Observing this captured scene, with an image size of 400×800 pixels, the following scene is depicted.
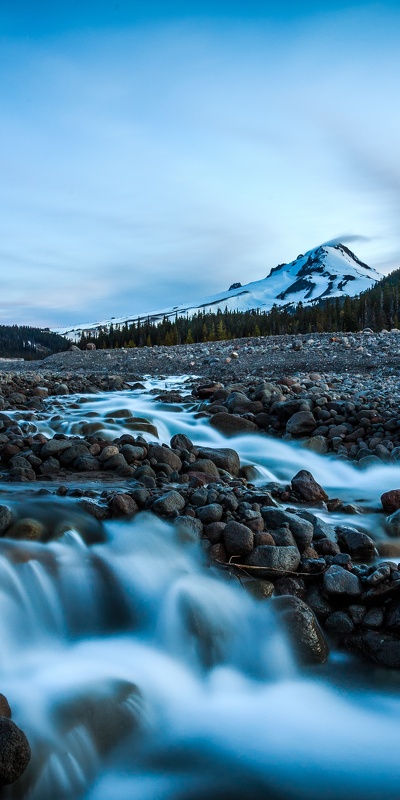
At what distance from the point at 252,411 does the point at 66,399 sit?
Answer: 5133 mm

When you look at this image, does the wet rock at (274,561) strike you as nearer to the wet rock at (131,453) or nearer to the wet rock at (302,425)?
the wet rock at (131,453)

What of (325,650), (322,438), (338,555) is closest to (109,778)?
(325,650)

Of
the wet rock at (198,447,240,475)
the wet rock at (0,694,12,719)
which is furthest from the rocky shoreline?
the wet rock at (0,694,12,719)

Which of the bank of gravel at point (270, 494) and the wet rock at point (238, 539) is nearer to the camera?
the bank of gravel at point (270, 494)

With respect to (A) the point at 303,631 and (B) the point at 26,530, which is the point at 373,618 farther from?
(B) the point at 26,530

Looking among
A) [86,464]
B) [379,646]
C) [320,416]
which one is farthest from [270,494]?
[320,416]

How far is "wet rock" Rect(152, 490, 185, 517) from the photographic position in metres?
5.30

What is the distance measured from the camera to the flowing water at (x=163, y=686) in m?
3.16

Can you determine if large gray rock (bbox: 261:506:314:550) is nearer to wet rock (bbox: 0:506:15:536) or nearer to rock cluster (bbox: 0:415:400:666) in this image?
rock cluster (bbox: 0:415:400:666)

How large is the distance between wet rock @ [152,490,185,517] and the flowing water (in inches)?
5.0

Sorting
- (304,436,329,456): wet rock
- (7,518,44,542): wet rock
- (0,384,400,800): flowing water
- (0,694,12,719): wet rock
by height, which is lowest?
(0,384,400,800): flowing water

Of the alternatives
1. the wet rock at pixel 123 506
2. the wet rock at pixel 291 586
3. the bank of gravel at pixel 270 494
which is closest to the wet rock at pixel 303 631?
the bank of gravel at pixel 270 494

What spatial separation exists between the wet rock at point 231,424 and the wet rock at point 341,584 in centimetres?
573

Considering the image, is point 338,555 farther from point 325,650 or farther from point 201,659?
point 201,659
